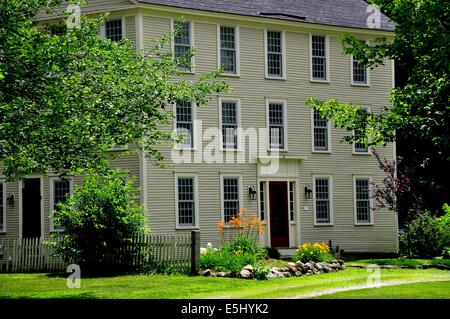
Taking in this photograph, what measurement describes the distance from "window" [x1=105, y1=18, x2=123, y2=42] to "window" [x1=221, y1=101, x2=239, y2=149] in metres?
5.00

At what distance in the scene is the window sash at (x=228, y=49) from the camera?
3544 centimetres

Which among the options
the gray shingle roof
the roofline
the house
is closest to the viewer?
the roofline

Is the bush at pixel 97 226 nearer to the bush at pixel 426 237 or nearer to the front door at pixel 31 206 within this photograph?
the front door at pixel 31 206

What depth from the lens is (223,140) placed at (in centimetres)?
3516

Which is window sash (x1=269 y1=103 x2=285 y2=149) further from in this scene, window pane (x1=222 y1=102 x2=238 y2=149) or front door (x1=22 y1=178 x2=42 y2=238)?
front door (x1=22 y1=178 x2=42 y2=238)

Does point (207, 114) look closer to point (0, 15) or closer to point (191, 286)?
point (191, 286)

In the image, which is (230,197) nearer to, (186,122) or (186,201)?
(186,201)

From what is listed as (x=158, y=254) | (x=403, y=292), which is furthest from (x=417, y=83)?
(x=158, y=254)

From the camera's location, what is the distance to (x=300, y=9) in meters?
38.6

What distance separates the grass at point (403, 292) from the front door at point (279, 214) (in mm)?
15526

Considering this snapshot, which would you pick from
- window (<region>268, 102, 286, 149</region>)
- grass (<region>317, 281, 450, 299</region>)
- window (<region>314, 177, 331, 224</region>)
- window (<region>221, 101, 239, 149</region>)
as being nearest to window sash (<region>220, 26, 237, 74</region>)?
window (<region>221, 101, 239, 149</region>)

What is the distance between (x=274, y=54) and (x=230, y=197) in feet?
21.3

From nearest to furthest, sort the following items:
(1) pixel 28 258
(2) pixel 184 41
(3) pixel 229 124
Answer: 1. (1) pixel 28 258
2. (2) pixel 184 41
3. (3) pixel 229 124

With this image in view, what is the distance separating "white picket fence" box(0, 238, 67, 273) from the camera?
92.9ft
